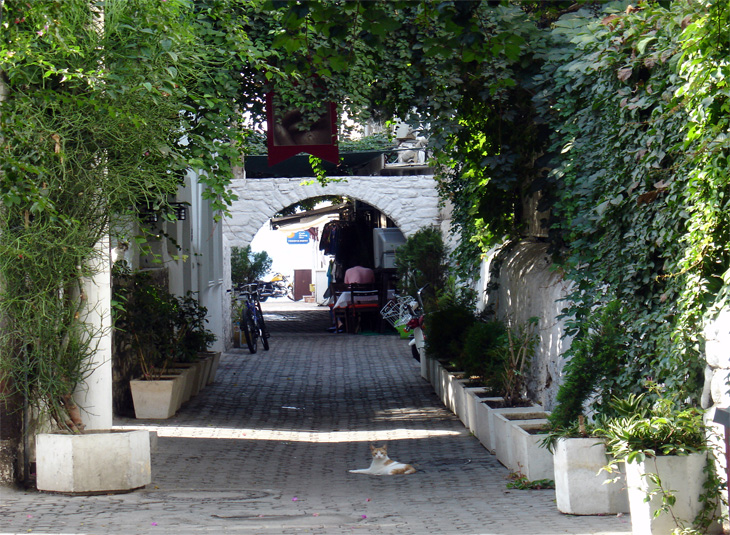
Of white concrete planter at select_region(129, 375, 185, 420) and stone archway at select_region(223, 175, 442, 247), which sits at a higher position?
stone archway at select_region(223, 175, 442, 247)

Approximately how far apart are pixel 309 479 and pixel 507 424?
4.99ft

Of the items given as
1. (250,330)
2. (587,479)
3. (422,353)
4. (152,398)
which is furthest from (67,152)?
(250,330)

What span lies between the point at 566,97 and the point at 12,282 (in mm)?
4083

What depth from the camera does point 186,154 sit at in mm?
6680

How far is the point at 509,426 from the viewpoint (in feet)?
20.0

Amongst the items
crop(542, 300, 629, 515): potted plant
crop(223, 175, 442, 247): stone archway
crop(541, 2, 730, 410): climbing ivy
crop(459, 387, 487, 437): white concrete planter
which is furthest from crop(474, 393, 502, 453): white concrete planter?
crop(223, 175, 442, 247): stone archway

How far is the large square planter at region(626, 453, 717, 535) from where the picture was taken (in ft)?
12.6

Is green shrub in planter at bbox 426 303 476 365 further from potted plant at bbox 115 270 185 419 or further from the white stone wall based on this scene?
potted plant at bbox 115 270 185 419

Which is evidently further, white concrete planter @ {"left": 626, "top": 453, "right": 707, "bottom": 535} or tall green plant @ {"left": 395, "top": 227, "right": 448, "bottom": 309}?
tall green plant @ {"left": 395, "top": 227, "right": 448, "bottom": 309}

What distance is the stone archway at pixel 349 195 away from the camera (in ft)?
60.3

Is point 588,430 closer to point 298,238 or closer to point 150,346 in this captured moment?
point 150,346

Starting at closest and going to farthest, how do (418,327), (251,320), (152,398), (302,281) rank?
(152,398) → (418,327) → (251,320) → (302,281)

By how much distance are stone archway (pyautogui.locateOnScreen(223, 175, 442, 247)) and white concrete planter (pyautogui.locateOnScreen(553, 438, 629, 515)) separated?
1405cm

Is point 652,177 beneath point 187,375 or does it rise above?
above
